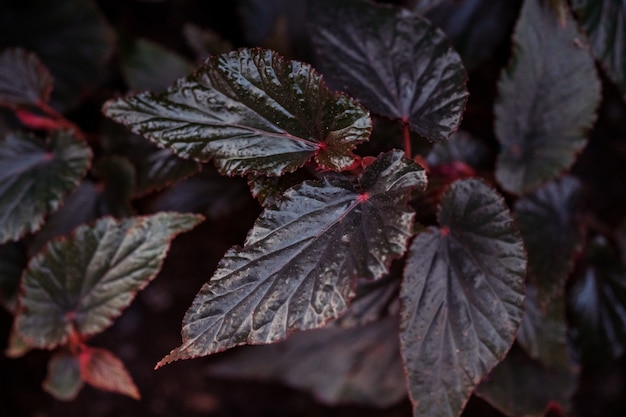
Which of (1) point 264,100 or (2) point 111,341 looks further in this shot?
(2) point 111,341

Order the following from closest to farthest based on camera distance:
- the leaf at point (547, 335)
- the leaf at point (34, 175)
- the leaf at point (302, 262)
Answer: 1. the leaf at point (302, 262)
2. the leaf at point (34, 175)
3. the leaf at point (547, 335)

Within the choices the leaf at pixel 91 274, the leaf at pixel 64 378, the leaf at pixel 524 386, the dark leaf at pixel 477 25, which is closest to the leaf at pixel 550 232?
the leaf at pixel 524 386

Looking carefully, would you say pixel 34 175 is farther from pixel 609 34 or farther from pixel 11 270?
pixel 609 34

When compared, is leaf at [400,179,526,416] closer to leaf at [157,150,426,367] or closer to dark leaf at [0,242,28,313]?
leaf at [157,150,426,367]

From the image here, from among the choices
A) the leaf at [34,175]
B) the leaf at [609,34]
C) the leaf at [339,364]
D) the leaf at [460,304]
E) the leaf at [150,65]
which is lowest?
the leaf at [339,364]

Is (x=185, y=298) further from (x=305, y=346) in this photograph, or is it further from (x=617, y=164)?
(x=617, y=164)

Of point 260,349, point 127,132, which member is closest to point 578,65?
point 127,132

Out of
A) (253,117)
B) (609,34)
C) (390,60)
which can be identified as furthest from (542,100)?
(253,117)

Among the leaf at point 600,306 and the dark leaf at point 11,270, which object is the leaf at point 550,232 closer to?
the leaf at point 600,306
